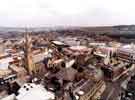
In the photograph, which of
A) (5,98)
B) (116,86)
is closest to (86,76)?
(116,86)

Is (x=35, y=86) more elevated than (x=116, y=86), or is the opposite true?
(x=35, y=86)

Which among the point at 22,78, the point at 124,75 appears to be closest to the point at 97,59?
the point at 124,75

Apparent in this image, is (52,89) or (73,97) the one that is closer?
(73,97)

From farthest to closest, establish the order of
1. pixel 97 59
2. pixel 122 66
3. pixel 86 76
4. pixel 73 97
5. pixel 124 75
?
1. pixel 97 59
2. pixel 122 66
3. pixel 124 75
4. pixel 86 76
5. pixel 73 97

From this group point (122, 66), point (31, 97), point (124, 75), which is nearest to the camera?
point (31, 97)

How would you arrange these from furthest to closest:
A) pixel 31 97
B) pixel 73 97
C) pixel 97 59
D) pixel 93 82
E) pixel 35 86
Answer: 1. pixel 97 59
2. pixel 93 82
3. pixel 35 86
4. pixel 73 97
5. pixel 31 97

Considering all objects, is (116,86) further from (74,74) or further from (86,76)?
(74,74)

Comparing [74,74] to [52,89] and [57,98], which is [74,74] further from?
[57,98]

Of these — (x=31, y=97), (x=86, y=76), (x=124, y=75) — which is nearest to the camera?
(x=31, y=97)

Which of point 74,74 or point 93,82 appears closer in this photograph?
point 93,82
